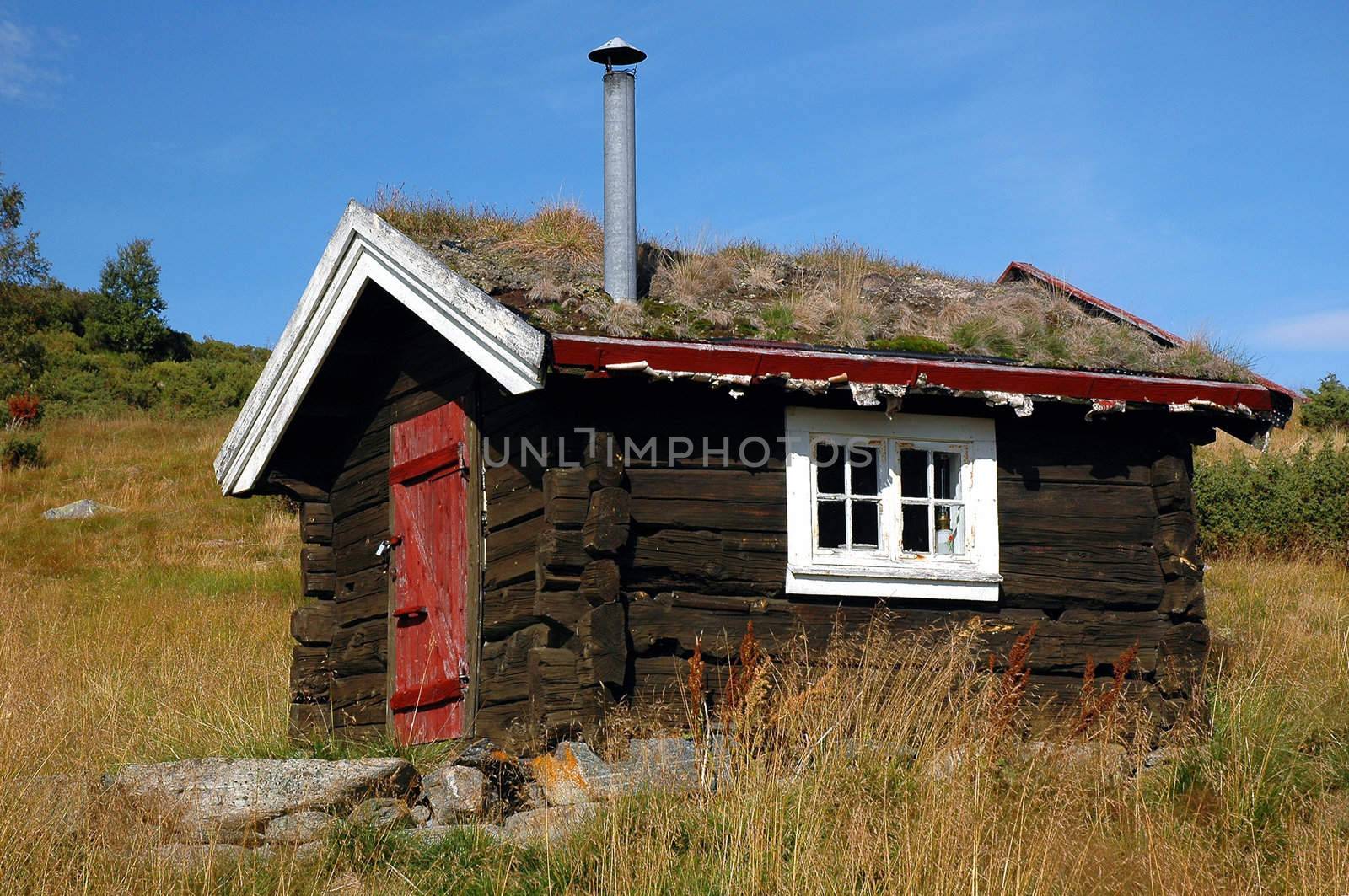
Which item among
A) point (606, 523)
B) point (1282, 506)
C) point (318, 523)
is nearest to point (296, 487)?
point (318, 523)

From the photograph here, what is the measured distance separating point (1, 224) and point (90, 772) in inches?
1049

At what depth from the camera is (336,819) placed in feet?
20.9

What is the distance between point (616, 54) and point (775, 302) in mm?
2570

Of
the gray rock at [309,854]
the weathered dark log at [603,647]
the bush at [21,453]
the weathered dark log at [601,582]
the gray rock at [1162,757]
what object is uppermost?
the bush at [21,453]

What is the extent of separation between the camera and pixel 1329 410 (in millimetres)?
25078

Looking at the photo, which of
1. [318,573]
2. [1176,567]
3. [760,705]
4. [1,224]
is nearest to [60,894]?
[760,705]

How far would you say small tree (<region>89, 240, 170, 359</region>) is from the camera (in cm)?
3825

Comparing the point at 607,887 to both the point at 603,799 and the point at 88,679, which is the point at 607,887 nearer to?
the point at 603,799

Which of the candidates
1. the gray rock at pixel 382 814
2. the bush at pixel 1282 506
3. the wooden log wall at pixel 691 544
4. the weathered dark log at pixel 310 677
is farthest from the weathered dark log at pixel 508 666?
the bush at pixel 1282 506

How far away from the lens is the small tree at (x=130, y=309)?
125ft

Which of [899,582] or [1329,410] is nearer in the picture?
[899,582]

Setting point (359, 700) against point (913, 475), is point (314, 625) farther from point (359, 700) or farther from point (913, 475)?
point (913, 475)

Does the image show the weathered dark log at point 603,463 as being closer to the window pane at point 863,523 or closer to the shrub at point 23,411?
the window pane at point 863,523

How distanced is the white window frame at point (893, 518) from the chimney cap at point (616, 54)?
3.91 metres
